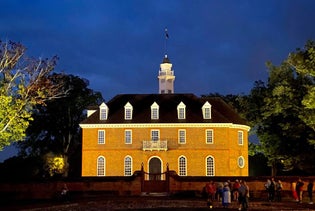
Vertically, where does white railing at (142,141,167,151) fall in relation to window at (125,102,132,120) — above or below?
below

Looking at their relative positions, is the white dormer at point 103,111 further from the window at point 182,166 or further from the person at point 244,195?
the person at point 244,195

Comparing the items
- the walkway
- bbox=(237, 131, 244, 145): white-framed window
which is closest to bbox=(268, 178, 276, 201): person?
the walkway

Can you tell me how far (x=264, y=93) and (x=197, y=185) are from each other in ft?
57.0

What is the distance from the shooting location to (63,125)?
7038cm

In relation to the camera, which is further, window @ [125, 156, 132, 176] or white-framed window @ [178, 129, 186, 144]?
white-framed window @ [178, 129, 186, 144]

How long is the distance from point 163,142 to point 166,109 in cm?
434

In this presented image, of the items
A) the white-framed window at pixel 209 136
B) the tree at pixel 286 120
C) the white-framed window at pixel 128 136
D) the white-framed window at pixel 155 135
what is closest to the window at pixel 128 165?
the white-framed window at pixel 128 136

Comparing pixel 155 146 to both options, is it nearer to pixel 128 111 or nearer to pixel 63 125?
pixel 128 111

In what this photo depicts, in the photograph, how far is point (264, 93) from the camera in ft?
186

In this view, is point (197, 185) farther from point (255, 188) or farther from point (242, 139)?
point (242, 139)

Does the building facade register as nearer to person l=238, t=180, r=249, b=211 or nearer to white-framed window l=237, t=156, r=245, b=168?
white-framed window l=237, t=156, r=245, b=168

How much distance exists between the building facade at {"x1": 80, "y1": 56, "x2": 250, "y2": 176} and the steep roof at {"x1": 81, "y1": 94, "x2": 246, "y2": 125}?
112 millimetres

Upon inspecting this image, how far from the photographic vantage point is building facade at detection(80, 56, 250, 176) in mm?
57469

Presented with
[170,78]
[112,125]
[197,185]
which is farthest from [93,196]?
[170,78]
